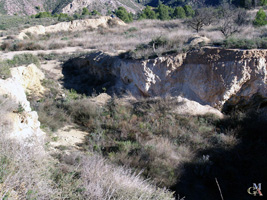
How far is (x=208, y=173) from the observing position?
4.59m

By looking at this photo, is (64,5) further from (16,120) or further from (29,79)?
(16,120)

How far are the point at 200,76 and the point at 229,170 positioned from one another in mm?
4026

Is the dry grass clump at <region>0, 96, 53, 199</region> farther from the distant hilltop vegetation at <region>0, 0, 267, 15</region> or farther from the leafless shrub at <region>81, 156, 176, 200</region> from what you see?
the distant hilltop vegetation at <region>0, 0, 267, 15</region>

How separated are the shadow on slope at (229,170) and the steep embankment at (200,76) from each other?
173cm

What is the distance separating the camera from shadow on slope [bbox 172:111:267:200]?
13.9 ft

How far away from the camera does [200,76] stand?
777 cm

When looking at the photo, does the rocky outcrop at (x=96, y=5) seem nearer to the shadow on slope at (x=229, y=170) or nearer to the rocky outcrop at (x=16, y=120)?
the rocky outcrop at (x=16, y=120)

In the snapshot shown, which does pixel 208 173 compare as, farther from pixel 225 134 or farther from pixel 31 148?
pixel 31 148

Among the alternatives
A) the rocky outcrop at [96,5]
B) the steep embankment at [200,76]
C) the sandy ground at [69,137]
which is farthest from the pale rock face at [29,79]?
the rocky outcrop at [96,5]

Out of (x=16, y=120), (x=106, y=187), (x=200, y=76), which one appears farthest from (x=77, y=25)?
(x=106, y=187)

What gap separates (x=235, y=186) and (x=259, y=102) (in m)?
3.97

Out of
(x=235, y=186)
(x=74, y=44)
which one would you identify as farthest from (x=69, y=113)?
(x=74, y=44)

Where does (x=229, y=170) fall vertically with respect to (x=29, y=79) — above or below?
below

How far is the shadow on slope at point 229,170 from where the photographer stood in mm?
4236
